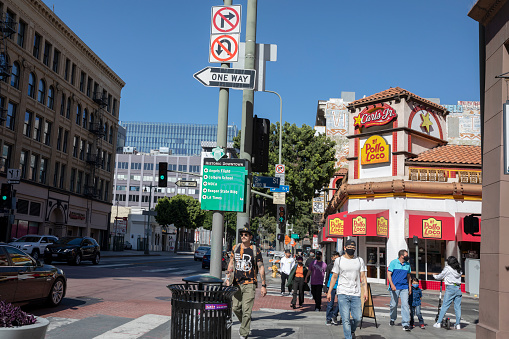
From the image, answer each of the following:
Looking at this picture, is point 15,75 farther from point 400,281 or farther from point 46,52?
point 400,281

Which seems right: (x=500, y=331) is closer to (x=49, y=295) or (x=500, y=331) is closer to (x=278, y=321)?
(x=278, y=321)

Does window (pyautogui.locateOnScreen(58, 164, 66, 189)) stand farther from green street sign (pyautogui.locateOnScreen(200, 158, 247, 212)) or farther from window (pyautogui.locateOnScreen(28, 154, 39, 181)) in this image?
green street sign (pyautogui.locateOnScreen(200, 158, 247, 212))

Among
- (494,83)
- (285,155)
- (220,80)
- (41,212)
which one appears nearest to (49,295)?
(220,80)

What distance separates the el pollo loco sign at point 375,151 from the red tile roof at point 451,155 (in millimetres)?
1452

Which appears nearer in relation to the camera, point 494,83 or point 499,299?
point 499,299

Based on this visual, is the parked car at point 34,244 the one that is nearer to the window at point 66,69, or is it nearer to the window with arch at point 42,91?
the window with arch at point 42,91

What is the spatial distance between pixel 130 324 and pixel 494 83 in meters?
8.22

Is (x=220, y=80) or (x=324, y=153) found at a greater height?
(x=324, y=153)

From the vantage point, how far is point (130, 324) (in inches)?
386

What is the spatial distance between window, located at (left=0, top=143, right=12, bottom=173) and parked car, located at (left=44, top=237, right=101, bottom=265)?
12.0 meters

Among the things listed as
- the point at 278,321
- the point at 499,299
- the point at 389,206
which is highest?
the point at 389,206

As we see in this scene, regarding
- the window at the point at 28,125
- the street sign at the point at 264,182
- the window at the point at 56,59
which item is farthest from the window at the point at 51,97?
the street sign at the point at 264,182

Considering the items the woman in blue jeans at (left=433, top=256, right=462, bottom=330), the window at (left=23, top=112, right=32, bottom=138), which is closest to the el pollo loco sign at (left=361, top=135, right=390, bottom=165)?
the woman in blue jeans at (left=433, top=256, right=462, bottom=330)

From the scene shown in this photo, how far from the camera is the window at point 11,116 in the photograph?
3675cm
